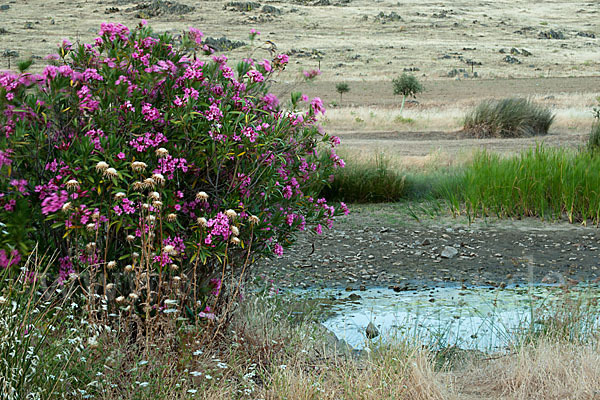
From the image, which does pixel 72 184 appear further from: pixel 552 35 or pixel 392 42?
pixel 552 35

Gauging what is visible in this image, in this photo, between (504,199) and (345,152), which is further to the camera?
(345,152)

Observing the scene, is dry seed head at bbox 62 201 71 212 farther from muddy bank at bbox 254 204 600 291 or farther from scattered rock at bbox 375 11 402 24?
scattered rock at bbox 375 11 402 24

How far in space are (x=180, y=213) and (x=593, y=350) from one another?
2.24 metres

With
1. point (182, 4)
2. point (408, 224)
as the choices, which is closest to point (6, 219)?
point (408, 224)

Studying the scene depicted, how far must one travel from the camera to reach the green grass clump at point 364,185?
28.6 feet

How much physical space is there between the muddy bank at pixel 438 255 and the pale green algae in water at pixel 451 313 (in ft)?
0.69

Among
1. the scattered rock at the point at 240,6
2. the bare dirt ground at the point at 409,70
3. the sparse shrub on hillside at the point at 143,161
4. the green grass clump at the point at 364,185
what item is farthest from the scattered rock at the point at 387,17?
the sparse shrub on hillside at the point at 143,161

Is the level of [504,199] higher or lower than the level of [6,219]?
lower

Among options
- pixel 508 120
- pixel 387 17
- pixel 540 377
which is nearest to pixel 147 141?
pixel 540 377

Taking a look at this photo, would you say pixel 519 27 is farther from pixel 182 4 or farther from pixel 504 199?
pixel 504 199

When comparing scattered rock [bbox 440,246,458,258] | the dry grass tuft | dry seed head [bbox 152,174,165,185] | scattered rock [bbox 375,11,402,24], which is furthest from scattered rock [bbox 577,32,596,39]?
dry seed head [bbox 152,174,165,185]

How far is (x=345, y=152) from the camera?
1013cm

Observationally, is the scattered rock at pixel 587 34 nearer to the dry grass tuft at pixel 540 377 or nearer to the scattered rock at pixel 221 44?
the scattered rock at pixel 221 44

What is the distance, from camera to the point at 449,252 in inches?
251
